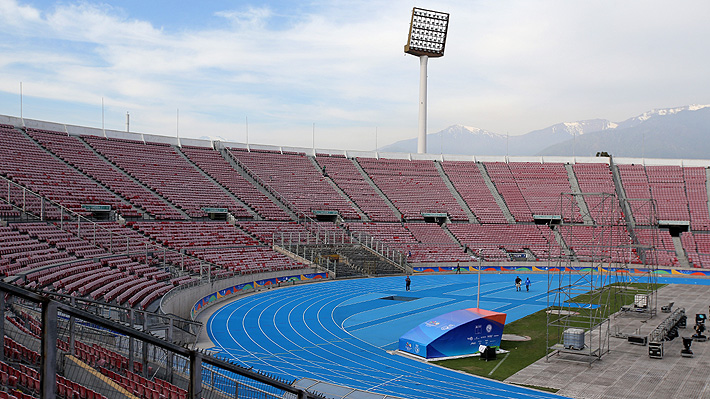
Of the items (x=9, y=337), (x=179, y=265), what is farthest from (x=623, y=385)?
(x=179, y=265)

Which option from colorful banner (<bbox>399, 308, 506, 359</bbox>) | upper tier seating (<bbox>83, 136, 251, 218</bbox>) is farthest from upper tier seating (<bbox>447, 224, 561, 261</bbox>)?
colorful banner (<bbox>399, 308, 506, 359</bbox>)

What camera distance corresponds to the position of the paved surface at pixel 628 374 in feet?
58.2

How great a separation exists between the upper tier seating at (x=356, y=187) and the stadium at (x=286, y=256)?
24 centimetres

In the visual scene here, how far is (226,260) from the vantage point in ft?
133

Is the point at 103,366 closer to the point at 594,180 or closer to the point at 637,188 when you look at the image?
the point at 594,180

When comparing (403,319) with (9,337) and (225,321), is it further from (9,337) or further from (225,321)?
(9,337)

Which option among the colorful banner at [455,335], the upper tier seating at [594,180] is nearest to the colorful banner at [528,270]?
the upper tier seating at [594,180]

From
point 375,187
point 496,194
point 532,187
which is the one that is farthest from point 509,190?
point 375,187

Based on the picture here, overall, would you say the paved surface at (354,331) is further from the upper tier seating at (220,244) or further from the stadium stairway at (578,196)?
the stadium stairway at (578,196)

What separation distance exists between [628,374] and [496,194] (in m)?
50.0

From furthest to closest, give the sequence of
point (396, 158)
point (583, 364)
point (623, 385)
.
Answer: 1. point (396, 158)
2. point (583, 364)
3. point (623, 385)

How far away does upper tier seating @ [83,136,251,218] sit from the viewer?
2018 inches

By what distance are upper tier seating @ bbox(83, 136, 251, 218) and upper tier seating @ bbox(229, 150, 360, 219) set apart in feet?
22.3

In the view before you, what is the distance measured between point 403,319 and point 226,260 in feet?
51.6
